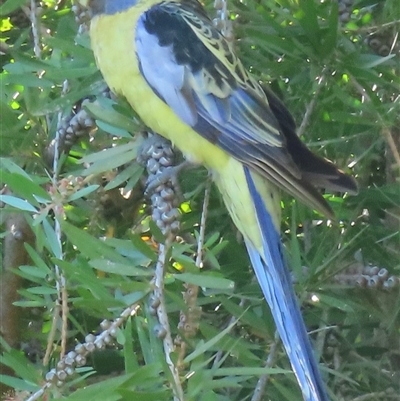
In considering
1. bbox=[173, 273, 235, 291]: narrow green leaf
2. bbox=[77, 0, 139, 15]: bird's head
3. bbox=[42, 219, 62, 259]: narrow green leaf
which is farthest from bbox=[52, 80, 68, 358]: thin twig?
bbox=[77, 0, 139, 15]: bird's head

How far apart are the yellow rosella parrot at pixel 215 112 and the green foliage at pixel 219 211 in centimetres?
2

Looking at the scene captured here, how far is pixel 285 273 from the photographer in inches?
25.0

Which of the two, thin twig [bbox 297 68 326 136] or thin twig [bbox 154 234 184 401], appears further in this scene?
thin twig [bbox 297 68 326 136]

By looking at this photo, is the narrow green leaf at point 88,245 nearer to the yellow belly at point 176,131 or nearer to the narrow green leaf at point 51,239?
the narrow green leaf at point 51,239

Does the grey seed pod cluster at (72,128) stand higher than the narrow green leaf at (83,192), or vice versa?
the grey seed pod cluster at (72,128)

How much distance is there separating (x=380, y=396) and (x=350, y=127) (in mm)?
291

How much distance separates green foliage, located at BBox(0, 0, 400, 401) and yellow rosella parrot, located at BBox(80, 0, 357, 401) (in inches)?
1.0

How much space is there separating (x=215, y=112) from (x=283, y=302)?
0.22 meters

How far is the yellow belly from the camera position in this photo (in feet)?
2.21

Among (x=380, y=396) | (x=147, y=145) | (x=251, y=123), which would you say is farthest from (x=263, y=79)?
(x=380, y=396)

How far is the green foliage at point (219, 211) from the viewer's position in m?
0.56

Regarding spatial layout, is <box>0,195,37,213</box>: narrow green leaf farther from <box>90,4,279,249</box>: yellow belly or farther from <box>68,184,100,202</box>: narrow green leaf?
<box>90,4,279,249</box>: yellow belly

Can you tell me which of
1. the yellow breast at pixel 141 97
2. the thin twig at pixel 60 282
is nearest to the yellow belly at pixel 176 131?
the yellow breast at pixel 141 97

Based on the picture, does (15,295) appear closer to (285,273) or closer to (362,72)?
(285,273)
